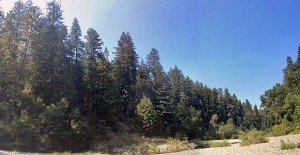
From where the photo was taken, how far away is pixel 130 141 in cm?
3988

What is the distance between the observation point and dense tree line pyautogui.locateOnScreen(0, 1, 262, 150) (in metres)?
27.7

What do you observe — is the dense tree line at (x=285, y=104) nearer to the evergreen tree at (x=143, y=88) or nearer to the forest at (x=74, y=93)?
the forest at (x=74, y=93)

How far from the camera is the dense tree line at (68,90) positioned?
27.7 m

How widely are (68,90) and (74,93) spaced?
1300mm

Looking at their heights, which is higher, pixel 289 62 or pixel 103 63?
pixel 289 62

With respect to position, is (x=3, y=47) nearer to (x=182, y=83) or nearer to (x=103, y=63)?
(x=103, y=63)

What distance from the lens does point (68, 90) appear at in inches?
1355

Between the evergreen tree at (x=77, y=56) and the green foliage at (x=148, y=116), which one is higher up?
the evergreen tree at (x=77, y=56)

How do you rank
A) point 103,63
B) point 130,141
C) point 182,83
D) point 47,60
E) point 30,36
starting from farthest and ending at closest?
1. point 182,83
2. point 103,63
3. point 130,141
4. point 47,60
5. point 30,36

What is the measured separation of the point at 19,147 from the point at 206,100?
68097 millimetres

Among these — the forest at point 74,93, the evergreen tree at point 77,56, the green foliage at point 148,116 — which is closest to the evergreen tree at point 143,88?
the forest at point 74,93

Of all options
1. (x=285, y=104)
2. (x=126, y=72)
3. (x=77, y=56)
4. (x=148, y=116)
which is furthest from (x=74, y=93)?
(x=285, y=104)

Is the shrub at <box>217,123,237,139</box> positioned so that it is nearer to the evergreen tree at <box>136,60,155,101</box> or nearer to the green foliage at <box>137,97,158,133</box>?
the evergreen tree at <box>136,60,155,101</box>

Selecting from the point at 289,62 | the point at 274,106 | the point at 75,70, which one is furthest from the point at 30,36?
the point at 289,62
